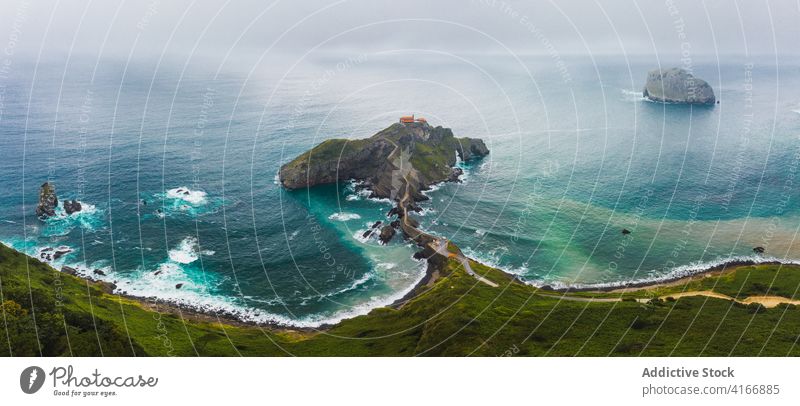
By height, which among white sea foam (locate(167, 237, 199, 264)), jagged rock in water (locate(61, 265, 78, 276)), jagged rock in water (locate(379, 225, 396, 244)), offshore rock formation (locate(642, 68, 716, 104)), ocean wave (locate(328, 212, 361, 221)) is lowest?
jagged rock in water (locate(61, 265, 78, 276))

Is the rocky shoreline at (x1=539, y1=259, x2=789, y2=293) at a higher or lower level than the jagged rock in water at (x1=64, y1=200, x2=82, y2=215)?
higher

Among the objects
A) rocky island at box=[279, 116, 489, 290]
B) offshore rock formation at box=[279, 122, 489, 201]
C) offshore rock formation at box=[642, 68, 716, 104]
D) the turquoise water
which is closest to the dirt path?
the turquoise water

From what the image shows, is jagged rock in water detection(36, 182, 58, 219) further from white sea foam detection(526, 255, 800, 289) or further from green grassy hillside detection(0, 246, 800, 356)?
white sea foam detection(526, 255, 800, 289)

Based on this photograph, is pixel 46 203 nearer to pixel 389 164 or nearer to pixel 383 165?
pixel 383 165

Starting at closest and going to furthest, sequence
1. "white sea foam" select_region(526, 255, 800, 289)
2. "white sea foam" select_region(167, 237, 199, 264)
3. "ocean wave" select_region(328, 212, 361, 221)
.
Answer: "white sea foam" select_region(526, 255, 800, 289) < "white sea foam" select_region(167, 237, 199, 264) < "ocean wave" select_region(328, 212, 361, 221)

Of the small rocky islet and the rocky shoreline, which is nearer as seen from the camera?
the rocky shoreline

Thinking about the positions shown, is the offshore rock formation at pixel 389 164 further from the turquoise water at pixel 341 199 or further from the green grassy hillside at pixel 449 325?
the green grassy hillside at pixel 449 325
